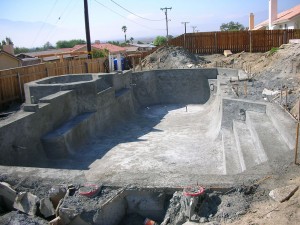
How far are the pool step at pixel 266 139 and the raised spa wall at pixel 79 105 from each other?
18.7ft

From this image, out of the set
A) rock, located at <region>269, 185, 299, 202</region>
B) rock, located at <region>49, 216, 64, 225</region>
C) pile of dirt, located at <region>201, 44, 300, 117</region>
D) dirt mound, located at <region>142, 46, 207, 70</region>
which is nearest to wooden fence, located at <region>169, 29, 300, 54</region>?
dirt mound, located at <region>142, 46, 207, 70</region>

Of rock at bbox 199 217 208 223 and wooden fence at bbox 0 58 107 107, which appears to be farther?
wooden fence at bbox 0 58 107 107

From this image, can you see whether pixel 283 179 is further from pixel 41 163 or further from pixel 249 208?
pixel 41 163

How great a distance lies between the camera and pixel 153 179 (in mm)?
6102

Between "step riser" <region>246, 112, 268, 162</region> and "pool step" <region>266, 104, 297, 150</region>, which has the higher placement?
"pool step" <region>266, 104, 297, 150</region>

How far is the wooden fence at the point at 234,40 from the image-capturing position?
2412 cm

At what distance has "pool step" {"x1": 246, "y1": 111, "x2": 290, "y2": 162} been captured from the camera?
22.6ft

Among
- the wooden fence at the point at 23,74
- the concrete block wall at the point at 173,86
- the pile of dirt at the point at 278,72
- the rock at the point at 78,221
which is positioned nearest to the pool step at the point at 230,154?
the pile of dirt at the point at 278,72

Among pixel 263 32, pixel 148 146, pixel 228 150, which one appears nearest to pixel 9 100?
pixel 148 146

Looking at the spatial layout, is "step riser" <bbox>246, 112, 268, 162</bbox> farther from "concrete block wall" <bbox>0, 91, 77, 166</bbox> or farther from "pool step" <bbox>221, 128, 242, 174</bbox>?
"concrete block wall" <bbox>0, 91, 77, 166</bbox>

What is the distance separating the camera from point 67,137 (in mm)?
10633

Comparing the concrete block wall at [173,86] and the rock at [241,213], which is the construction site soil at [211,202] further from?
the concrete block wall at [173,86]

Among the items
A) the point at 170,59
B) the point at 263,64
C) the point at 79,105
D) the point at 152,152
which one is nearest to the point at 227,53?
the point at 170,59

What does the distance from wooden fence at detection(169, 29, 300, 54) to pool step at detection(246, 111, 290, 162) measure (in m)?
15.9
